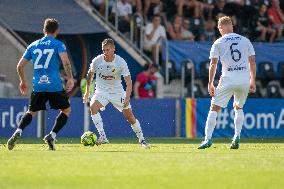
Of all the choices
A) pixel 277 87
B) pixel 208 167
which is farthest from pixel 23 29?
pixel 208 167

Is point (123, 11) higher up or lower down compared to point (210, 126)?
higher up

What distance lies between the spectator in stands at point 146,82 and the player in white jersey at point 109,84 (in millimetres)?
7087

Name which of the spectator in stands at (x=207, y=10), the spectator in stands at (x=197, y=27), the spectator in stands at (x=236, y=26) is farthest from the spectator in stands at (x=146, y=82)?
the spectator in stands at (x=236, y=26)

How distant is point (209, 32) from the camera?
2842 centimetres

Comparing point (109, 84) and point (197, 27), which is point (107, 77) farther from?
point (197, 27)

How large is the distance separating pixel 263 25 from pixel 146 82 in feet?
19.0

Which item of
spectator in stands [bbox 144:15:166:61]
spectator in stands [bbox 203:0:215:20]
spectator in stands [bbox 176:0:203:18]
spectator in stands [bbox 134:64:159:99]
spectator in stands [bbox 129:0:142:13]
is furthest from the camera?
spectator in stands [bbox 203:0:215:20]

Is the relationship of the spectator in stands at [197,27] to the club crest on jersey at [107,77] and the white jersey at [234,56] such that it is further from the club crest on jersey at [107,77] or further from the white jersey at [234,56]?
the white jersey at [234,56]

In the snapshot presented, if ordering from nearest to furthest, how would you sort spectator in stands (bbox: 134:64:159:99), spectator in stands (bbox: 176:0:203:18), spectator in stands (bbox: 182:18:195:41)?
spectator in stands (bbox: 134:64:159:99) < spectator in stands (bbox: 182:18:195:41) < spectator in stands (bbox: 176:0:203:18)

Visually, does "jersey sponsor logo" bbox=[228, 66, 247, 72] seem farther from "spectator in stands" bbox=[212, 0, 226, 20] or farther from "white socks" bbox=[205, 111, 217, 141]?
"spectator in stands" bbox=[212, 0, 226, 20]

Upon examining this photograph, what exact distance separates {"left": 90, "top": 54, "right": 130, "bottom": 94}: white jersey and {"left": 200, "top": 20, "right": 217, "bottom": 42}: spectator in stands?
10807 millimetres

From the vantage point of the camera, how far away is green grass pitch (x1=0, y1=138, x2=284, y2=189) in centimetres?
868

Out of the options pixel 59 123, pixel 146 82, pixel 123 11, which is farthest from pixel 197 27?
pixel 59 123

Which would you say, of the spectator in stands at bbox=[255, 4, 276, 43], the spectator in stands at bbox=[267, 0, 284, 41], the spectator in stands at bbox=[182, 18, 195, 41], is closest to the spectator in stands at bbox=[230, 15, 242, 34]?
the spectator in stands at bbox=[255, 4, 276, 43]
